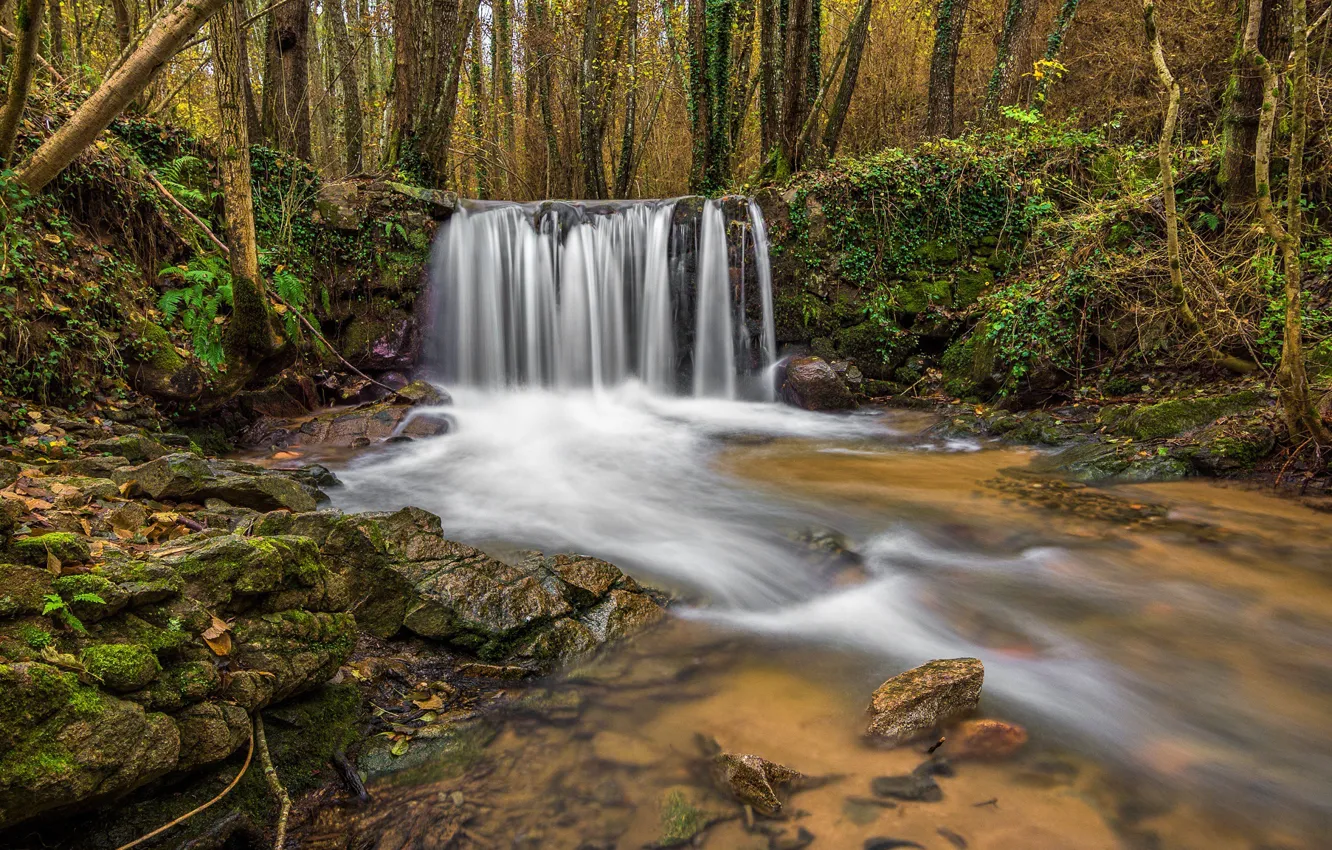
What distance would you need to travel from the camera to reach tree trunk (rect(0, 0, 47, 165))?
256 cm

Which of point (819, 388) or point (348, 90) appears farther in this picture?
point (348, 90)

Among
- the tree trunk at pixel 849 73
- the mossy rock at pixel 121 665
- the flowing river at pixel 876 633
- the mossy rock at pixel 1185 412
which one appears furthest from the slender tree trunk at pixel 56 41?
the mossy rock at pixel 1185 412

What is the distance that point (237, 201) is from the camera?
18.1 ft

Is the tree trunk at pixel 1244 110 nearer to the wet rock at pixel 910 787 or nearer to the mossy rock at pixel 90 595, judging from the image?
the wet rock at pixel 910 787

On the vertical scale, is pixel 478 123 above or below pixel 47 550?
above

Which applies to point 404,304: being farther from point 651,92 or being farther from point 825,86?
point 651,92

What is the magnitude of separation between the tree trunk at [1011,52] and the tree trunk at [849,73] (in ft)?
7.33

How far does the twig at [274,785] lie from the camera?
1958mm

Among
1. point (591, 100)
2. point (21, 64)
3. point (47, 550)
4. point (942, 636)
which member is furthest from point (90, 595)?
point (591, 100)

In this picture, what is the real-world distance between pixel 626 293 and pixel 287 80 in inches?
241

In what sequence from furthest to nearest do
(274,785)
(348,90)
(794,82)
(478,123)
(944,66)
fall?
1. (478,123)
2. (348,90)
3. (944,66)
4. (794,82)
5. (274,785)

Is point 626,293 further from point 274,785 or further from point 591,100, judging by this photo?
point 274,785

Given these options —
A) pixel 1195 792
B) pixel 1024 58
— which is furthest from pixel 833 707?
pixel 1024 58

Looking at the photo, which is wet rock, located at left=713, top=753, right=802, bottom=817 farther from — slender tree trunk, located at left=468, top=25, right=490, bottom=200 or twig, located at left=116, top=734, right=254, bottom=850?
slender tree trunk, located at left=468, top=25, right=490, bottom=200
